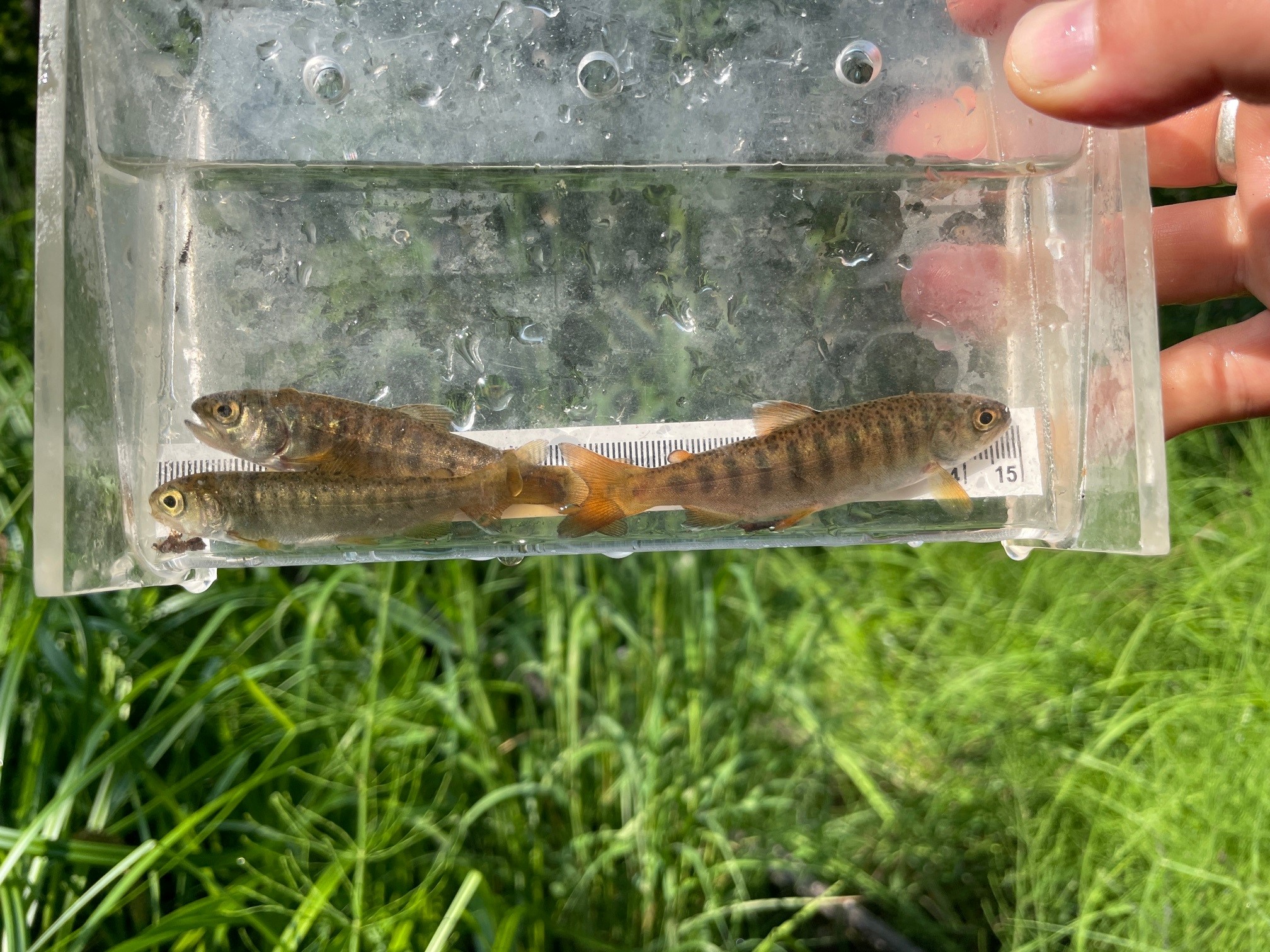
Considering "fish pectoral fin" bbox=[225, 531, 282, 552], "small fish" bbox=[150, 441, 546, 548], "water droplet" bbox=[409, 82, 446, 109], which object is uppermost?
"water droplet" bbox=[409, 82, 446, 109]

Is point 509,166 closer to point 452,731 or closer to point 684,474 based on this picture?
point 684,474

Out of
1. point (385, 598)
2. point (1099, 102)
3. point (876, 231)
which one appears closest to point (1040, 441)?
point (876, 231)

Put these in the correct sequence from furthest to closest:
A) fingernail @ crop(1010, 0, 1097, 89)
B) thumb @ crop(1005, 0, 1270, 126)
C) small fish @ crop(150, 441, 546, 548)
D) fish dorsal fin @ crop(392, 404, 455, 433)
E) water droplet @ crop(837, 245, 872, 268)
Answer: water droplet @ crop(837, 245, 872, 268), fish dorsal fin @ crop(392, 404, 455, 433), small fish @ crop(150, 441, 546, 548), fingernail @ crop(1010, 0, 1097, 89), thumb @ crop(1005, 0, 1270, 126)

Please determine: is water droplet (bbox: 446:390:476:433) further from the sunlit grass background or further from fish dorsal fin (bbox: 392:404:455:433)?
the sunlit grass background

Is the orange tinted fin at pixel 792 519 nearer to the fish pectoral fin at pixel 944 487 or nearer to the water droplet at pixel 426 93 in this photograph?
the fish pectoral fin at pixel 944 487

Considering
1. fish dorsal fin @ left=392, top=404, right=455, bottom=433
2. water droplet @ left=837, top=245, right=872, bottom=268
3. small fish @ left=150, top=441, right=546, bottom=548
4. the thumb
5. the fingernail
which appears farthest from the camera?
water droplet @ left=837, top=245, right=872, bottom=268

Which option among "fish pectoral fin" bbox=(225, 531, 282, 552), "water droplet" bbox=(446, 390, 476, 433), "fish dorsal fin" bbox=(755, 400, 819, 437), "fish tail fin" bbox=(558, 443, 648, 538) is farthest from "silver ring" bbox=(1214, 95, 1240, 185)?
"fish pectoral fin" bbox=(225, 531, 282, 552)

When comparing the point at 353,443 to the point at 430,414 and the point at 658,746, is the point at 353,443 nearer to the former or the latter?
the point at 430,414
